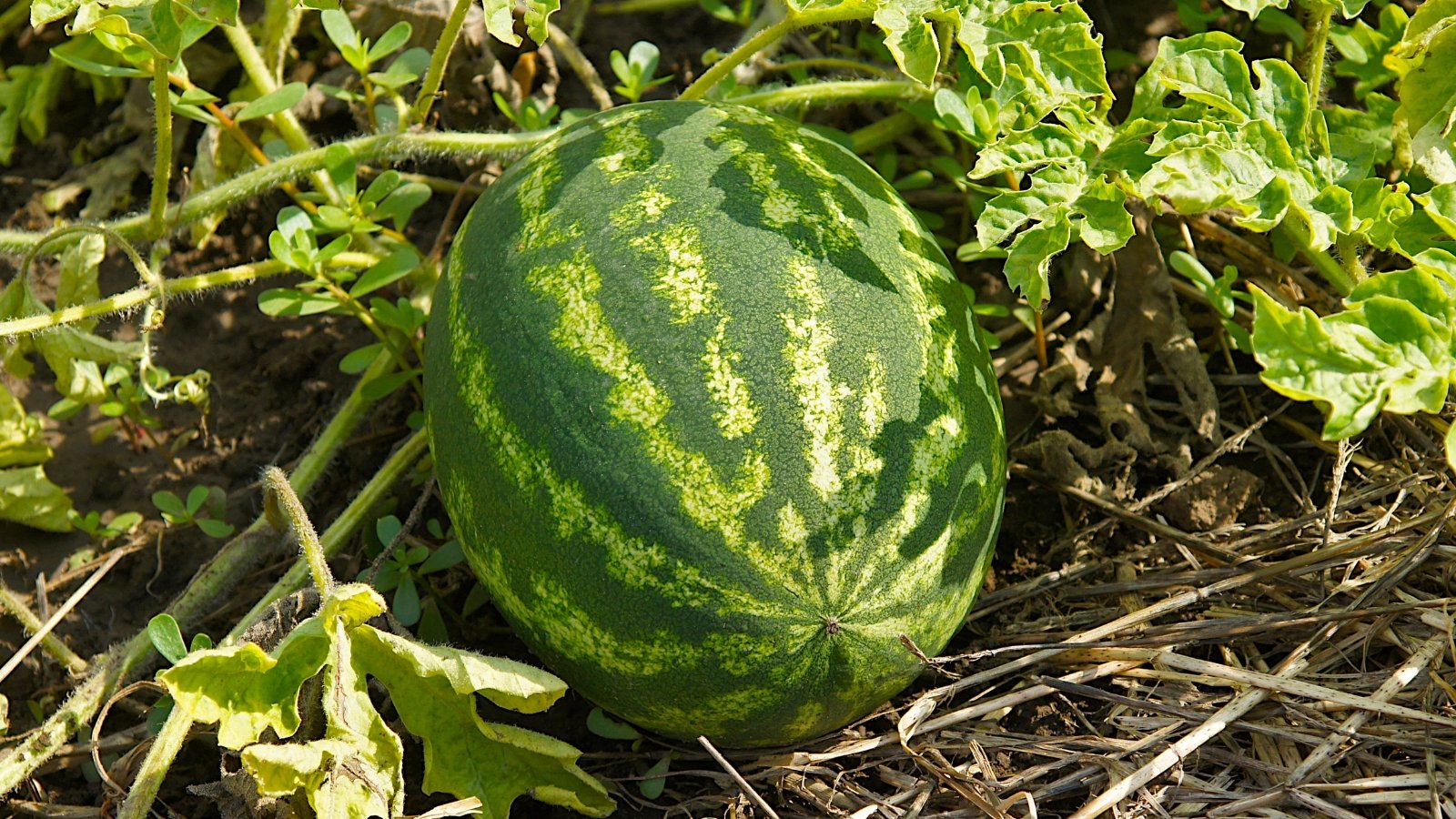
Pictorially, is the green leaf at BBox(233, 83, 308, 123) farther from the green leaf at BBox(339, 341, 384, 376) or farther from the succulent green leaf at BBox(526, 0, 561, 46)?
the succulent green leaf at BBox(526, 0, 561, 46)

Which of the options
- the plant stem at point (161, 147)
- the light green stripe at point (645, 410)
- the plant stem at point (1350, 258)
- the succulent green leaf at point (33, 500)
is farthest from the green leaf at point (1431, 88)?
the succulent green leaf at point (33, 500)

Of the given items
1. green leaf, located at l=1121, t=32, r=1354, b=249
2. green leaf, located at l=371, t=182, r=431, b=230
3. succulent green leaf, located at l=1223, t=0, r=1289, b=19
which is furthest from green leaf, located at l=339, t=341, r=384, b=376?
succulent green leaf, located at l=1223, t=0, r=1289, b=19

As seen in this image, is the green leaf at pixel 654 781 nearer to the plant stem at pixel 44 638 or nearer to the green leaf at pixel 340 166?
the plant stem at pixel 44 638

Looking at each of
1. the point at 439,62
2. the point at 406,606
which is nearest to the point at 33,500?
the point at 406,606

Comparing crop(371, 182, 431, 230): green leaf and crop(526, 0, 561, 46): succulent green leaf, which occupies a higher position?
crop(526, 0, 561, 46): succulent green leaf

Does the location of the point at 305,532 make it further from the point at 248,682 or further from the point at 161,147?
the point at 161,147

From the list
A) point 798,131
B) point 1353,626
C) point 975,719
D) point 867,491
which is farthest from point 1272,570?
point 798,131
